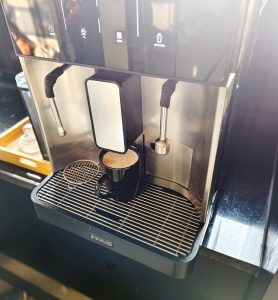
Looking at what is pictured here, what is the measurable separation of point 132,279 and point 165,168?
15.2 inches

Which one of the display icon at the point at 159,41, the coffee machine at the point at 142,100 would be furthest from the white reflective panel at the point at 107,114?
the display icon at the point at 159,41

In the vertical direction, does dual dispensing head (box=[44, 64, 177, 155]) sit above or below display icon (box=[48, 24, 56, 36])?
below

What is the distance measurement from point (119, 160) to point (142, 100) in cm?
15

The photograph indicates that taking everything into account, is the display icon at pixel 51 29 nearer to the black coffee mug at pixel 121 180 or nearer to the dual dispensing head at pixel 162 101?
the dual dispensing head at pixel 162 101

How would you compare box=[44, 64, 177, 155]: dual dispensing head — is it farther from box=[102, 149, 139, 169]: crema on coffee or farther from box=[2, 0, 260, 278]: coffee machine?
box=[102, 149, 139, 169]: crema on coffee

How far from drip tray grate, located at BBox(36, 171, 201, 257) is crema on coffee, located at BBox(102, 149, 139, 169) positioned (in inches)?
3.4

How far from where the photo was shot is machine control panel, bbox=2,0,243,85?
39 cm

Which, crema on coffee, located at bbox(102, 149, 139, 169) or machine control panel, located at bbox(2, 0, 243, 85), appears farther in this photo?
crema on coffee, located at bbox(102, 149, 139, 169)

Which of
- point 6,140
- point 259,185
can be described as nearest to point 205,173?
point 259,185

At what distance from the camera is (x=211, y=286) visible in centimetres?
70

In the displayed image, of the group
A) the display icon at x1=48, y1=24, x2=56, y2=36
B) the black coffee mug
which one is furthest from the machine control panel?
the black coffee mug

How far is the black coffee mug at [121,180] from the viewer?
646 millimetres

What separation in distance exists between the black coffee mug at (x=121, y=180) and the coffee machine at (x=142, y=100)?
0.07 feet

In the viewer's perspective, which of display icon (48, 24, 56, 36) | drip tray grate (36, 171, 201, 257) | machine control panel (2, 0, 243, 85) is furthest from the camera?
drip tray grate (36, 171, 201, 257)
